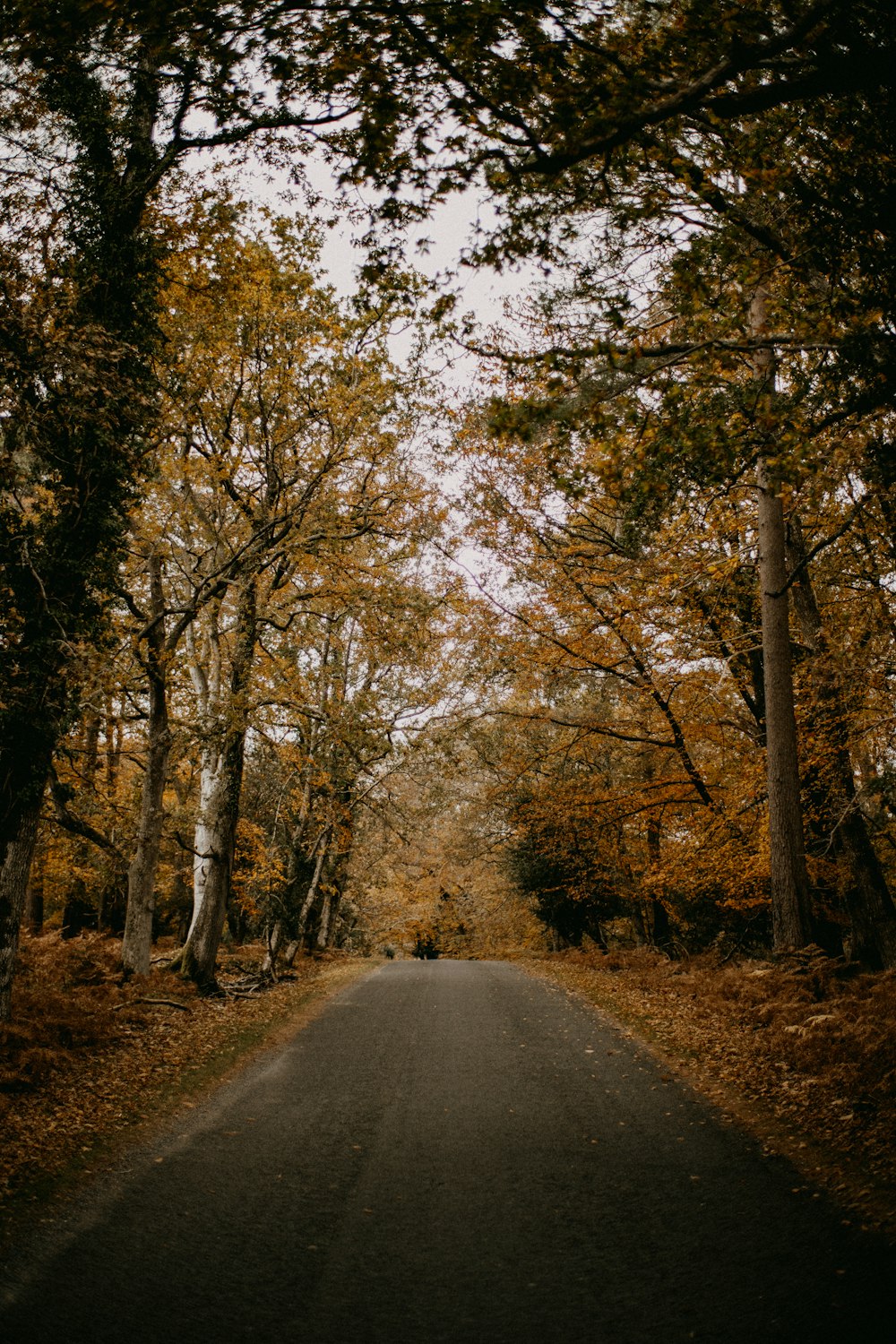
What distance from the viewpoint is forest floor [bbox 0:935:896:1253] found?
529 cm

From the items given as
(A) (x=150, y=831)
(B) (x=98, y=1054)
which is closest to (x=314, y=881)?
(A) (x=150, y=831)

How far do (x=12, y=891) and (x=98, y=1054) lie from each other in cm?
209

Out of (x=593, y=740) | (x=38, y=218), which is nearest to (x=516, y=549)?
(x=593, y=740)

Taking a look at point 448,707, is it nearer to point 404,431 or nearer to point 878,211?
point 404,431

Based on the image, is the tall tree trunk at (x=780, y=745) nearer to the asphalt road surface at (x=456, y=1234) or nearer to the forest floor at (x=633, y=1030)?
the forest floor at (x=633, y=1030)

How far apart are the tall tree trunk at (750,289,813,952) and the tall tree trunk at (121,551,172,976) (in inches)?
371

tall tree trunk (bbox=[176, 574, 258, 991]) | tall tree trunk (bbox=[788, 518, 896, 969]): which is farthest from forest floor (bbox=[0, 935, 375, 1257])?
tall tree trunk (bbox=[788, 518, 896, 969])

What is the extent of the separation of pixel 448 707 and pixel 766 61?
14778mm

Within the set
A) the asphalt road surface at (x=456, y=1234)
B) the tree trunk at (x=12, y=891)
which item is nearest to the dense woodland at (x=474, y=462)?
the tree trunk at (x=12, y=891)

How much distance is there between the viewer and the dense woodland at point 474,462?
5359mm

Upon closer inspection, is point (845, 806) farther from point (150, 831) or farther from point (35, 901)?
point (35, 901)

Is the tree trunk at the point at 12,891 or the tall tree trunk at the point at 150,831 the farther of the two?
the tall tree trunk at the point at 150,831

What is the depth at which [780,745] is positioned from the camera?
10.8 metres

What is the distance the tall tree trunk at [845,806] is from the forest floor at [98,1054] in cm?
925
